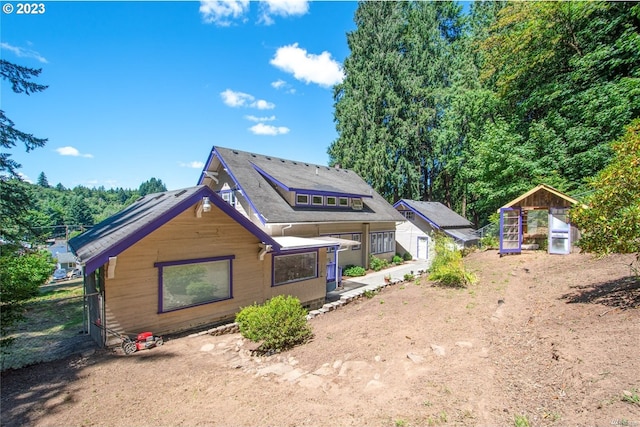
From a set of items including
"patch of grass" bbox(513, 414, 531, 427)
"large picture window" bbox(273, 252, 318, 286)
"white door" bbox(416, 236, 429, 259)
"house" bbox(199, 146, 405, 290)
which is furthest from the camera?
"white door" bbox(416, 236, 429, 259)

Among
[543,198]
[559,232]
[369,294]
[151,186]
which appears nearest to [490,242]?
[559,232]

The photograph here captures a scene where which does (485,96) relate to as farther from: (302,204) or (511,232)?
(302,204)

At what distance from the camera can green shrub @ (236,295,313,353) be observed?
8125 millimetres

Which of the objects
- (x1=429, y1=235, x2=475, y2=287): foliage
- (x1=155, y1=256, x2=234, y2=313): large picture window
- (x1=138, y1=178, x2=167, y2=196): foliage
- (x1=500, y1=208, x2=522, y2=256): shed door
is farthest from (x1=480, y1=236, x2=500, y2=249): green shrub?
(x1=138, y1=178, x2=167, y2=196): foliage

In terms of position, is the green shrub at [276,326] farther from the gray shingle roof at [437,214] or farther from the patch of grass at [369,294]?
the gray shingle roof at [437,214]

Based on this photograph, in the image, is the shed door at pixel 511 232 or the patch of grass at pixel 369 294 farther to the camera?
the shed door at pixel 511 232

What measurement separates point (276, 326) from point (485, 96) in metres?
29.7

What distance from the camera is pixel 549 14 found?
66.9ft

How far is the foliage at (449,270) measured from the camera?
13.1 meters

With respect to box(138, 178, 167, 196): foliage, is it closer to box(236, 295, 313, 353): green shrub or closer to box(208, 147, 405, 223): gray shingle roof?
box(208, 147, 405, 223): gray shingle roof

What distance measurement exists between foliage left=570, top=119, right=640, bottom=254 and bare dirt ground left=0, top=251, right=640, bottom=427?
1.60 meters

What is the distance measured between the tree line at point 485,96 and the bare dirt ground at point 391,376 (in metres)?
16.1

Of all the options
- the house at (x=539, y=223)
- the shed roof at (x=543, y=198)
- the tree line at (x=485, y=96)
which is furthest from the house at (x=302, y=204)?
the tree line at (x=485, y=96)

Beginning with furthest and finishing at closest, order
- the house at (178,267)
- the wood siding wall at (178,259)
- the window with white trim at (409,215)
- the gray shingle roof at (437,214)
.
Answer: the window with white trim at (409,215), the gray shingle roof at (437,214), the wood siding wall at (178,259), the house at (178,267)
